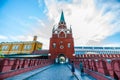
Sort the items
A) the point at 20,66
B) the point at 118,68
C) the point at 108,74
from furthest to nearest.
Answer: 1. the point at 20,66
2. the point at 108,74
3. the point at 118,68

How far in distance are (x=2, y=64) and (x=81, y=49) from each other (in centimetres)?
3574

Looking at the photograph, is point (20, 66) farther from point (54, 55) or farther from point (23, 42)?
point (23, 42)

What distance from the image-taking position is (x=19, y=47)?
43312mm

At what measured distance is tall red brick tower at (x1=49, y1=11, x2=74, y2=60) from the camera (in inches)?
1227

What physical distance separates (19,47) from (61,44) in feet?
71.5

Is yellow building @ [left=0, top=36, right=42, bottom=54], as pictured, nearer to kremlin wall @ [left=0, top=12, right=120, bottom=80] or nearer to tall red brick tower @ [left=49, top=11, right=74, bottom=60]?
kremlin wall @ [left=0, top=12, right=120, bottom=80]

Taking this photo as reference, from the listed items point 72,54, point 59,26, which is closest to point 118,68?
point 72,54

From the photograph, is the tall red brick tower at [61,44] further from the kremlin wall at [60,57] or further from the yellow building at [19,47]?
the yellow building at [19,47]

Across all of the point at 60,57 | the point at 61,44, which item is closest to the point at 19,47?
the point at 60,57

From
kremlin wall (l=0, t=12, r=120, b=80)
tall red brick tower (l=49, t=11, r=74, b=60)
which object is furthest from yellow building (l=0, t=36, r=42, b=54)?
tall red brick tower (l=49, t=11, r=74, b=60)

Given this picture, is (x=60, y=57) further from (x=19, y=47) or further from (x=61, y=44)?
(x=19, y=47)

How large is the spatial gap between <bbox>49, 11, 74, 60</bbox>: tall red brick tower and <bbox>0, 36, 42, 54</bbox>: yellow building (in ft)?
42.4

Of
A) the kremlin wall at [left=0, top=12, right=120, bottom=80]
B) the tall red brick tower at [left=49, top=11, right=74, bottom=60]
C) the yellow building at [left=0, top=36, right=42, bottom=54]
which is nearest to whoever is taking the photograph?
the kremlin wall at [left=0, top=12, right=120, bottom=80]

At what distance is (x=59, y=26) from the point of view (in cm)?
3678
